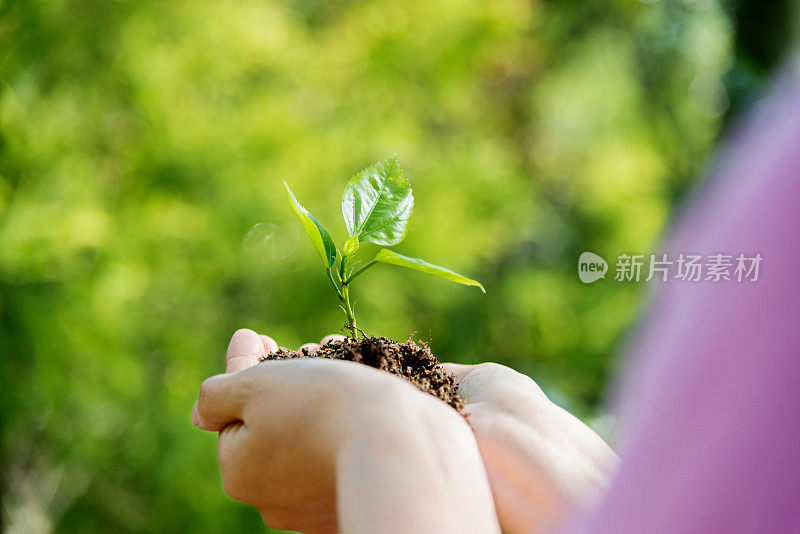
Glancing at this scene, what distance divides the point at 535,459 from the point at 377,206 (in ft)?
0.79

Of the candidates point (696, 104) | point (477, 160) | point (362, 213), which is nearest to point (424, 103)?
point (477, 160)

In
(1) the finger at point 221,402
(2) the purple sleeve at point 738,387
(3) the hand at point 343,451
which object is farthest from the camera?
(1) the finger at point 221,402

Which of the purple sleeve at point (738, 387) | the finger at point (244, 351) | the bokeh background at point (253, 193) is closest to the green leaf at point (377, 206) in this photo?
the finger at point (244, 351)

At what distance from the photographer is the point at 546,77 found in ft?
12.5

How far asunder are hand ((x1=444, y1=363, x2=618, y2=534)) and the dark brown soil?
3 cm

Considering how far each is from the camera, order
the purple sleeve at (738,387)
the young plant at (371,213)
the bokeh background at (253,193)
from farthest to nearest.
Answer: the bokeh background at (253,193) → the young plant at (371,213) → the purple sleeve at (738,387)

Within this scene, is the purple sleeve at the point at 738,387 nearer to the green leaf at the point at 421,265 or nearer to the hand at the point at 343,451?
the hand at the point at 343,451

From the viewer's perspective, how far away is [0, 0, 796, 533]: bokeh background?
205 cm

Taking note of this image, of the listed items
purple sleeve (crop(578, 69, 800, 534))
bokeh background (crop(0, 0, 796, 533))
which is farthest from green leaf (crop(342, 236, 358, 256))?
bokeh background (crop(0, 0, 796, 533))

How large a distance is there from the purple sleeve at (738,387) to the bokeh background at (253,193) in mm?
1094

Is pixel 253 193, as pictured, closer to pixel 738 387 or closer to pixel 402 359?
pixel 402 359

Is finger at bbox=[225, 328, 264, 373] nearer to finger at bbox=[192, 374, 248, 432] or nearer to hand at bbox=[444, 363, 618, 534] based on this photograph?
finger at bbox=[192, 374, 248, 432]

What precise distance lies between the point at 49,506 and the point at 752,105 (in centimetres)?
261

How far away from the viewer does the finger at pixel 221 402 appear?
1.60ft
